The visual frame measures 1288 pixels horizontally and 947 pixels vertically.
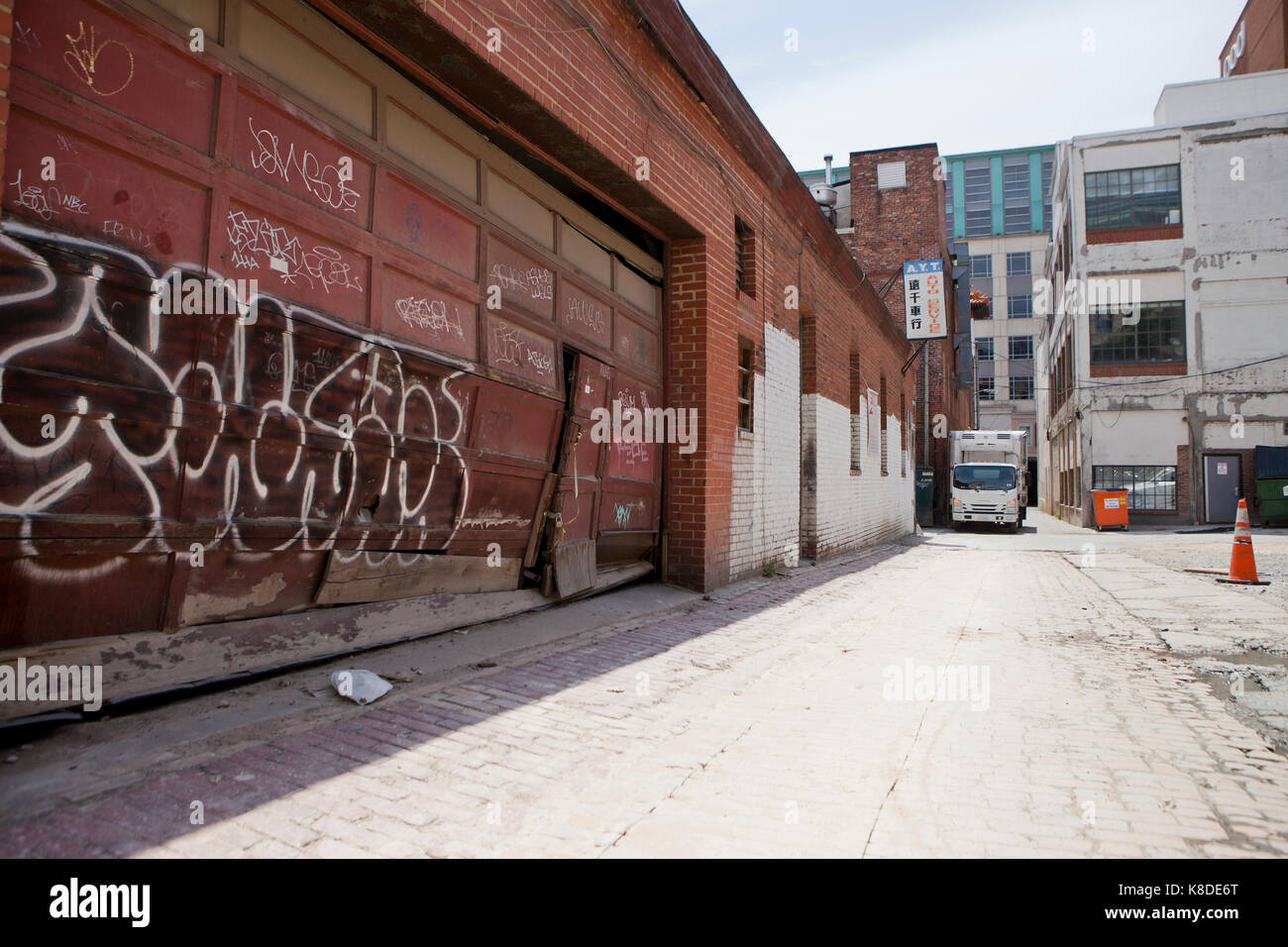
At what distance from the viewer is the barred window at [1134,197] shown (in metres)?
25.2

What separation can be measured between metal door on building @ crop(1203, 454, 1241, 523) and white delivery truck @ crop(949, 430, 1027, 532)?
18.0 ft

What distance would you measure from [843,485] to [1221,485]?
18.3 m

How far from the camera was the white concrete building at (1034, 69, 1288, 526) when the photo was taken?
23844 mm

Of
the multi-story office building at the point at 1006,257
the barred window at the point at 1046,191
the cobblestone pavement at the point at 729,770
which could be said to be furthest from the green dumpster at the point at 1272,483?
the barred window at the point at 1046,191

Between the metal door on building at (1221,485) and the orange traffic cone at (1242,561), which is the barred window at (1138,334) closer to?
the metal door on building at (1221,485)

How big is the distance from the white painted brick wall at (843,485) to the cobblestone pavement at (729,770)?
6.45m

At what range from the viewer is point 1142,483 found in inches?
977

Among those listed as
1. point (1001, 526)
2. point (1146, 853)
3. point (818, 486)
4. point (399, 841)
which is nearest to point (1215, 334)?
point (1001, 526)

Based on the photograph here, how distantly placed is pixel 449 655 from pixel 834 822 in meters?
2.48

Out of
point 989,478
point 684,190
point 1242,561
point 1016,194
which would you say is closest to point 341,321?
point 684,190

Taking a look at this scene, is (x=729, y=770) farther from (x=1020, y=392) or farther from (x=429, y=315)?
(x=1020, y=392)

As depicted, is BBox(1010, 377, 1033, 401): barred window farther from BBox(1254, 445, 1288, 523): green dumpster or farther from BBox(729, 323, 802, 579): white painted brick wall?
BBox(729, 323, 802, 579): white painted brick wall

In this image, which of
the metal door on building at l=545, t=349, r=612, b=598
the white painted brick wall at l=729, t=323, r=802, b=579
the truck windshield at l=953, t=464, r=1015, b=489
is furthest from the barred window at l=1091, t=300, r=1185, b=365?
the metal door on building at l=545, t=349, r=612, b=598
